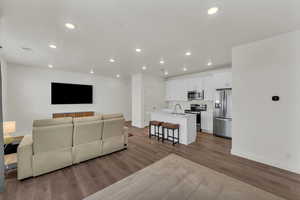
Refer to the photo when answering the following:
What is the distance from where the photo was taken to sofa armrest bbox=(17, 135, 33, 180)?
83.0 inches

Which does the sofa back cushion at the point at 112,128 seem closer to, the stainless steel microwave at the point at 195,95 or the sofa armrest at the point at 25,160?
the sofa armrest at the point at 25,160

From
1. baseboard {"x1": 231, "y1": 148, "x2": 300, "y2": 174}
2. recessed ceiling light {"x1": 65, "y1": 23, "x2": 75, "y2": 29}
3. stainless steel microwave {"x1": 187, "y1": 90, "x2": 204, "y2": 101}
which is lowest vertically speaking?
baseboard {"x1": 231, "y1": 148, "x2": 300, "y2": 174}

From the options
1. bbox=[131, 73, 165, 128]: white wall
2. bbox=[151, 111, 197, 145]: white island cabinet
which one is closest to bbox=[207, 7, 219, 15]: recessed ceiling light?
bbox=[151, 111, 197, 145]: white island cabinet

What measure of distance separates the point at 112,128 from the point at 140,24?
8.08ft

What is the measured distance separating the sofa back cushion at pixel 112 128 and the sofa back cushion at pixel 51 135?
28.5 inches

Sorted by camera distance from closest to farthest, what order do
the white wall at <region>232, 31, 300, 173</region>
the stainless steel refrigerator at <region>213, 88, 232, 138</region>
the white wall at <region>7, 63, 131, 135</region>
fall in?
the white wall at <region>232, 31, 300, 173</region>, the stainless steel refrigerator at <region>213, 88, 232, 138</region>, the white wall at <region>7, 63, 131, 135</region>

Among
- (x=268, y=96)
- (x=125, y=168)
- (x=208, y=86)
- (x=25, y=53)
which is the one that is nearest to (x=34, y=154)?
(x=125, y=168)

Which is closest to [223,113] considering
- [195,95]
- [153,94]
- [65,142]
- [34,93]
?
[195,95]

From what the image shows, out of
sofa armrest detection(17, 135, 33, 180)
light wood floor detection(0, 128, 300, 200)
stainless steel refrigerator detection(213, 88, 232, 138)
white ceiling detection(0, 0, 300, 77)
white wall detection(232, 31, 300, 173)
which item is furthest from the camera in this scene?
stainless steel refrigerator detection(213, 88, 232, 138)

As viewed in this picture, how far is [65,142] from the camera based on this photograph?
2.52 meters

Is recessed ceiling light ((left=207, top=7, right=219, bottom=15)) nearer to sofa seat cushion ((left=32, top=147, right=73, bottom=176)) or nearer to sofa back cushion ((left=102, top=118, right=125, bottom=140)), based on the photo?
sofa back cushion ((left=102, top=118, right=125, bottom=140))

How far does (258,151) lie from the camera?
2779mm

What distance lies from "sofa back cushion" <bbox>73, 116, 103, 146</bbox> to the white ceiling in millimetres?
1824

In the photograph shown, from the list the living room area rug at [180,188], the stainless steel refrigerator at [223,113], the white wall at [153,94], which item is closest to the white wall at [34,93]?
the white wall at [153,94]
